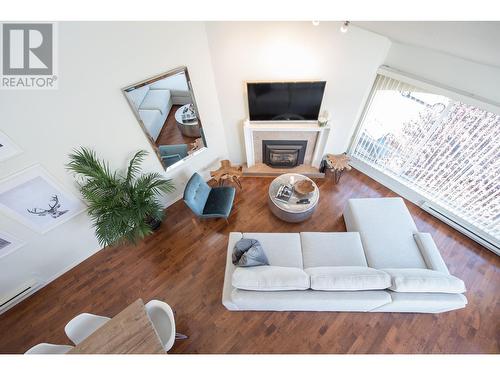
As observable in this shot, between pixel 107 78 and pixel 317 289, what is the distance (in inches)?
121

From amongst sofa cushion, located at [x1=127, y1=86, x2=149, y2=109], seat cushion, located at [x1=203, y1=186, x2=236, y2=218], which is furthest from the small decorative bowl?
sofa cushion, located at [x1=127, y1=86, x2=149, y2=109]

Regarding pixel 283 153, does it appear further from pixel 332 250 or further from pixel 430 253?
pixel 430 253

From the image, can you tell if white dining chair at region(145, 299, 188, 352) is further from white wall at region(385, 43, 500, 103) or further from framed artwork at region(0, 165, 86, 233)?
white wall at region(385, 43, 500, 103)

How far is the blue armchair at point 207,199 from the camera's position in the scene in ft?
10.1

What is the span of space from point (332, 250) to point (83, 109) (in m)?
3.26

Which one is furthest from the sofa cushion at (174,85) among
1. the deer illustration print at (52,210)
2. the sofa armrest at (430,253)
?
the sofa armrest at (430,253)

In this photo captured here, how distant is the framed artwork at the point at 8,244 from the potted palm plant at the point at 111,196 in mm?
732

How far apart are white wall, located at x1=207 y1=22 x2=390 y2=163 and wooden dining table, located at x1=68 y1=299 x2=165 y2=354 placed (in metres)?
3.05

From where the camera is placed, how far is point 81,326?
2133 mm

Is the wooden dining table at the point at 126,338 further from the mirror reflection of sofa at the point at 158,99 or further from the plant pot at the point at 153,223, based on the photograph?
the mirror reflection of sofa at the point at 158,99

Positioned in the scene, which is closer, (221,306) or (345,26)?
(345,26)

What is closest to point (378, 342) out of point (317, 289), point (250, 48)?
point (317, 289)

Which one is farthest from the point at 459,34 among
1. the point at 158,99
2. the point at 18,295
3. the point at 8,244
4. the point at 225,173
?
the point at 18,295

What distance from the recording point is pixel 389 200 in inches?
123
